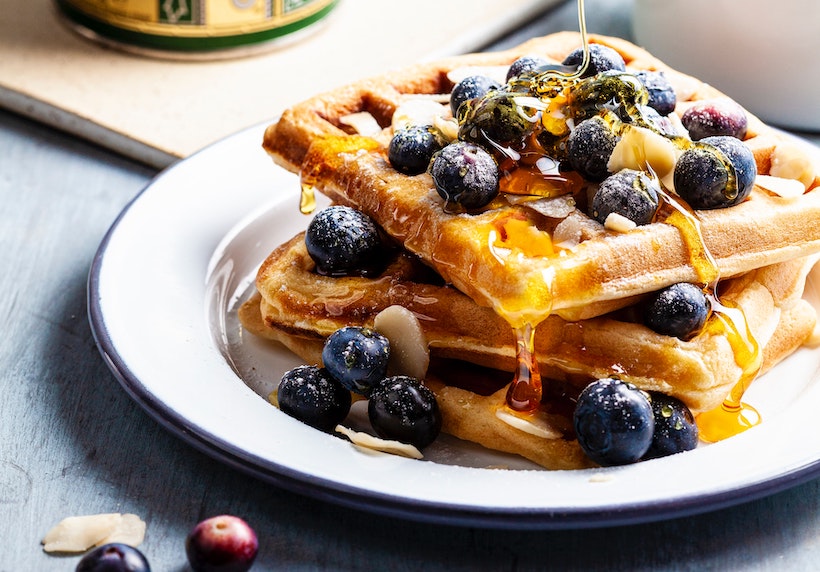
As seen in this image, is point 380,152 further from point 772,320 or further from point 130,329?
point 772,320

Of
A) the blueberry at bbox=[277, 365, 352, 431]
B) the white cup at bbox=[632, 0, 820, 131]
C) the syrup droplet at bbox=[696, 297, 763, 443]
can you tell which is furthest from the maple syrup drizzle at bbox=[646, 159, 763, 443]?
the white cup at bbox=[632, 0, 820, 131]

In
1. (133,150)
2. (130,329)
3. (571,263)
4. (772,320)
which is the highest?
(571,263)

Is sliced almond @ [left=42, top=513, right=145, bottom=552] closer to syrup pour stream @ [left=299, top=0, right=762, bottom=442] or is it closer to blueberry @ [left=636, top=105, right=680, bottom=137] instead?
syrup pour stream @ [left=299, top=0, right=762, bottom=442]

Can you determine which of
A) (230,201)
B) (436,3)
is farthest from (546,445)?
(436,3)

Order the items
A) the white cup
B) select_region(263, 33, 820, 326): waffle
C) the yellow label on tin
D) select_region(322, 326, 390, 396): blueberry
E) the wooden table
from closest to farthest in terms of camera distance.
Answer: the wooden table, select_region(263, 33, 820, 326): waffle, select_region(322, 326, 390, 396): blueberry, the white cup, the yellow label on tin

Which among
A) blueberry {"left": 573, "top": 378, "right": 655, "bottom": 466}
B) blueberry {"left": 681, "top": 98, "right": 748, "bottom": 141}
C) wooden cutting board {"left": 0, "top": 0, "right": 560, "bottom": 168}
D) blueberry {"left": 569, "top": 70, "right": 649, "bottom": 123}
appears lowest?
wooden cutting board {"left": 0, "top": 0, "right": 560, "bottom": 168}

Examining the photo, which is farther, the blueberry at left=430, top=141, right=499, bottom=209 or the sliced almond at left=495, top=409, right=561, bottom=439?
the blueberry at left=430, top=141, right=499, bottom=209

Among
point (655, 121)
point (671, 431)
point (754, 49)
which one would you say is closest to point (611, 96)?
point (655, 121)

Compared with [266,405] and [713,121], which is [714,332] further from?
[266,405]
